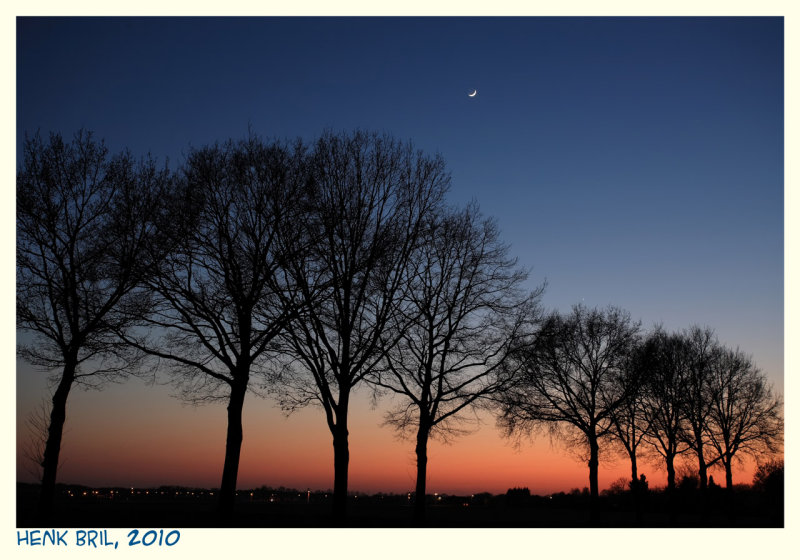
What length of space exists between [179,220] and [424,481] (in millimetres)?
15319

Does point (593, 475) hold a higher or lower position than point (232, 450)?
lower

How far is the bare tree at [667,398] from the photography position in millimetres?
43125

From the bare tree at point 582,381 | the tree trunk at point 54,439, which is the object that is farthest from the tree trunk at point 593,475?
the tree trunk at point 54,439

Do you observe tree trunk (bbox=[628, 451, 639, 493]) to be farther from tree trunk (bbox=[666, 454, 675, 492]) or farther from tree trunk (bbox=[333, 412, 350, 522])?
tree trunk (bbox=[333, 412, 350, 522])

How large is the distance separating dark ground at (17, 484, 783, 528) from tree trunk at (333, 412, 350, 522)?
0.53 m

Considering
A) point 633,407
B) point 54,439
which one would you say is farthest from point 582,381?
point 54,439

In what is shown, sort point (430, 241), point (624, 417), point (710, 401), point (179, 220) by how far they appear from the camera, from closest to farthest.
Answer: point (179, 220) → point (430, 241) → point (624, 417) → point (710, 401)

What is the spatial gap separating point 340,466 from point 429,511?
20.9 m

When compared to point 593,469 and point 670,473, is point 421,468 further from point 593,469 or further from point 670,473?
point 670,473

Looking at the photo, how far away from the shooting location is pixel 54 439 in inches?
862

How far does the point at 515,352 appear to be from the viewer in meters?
29.9

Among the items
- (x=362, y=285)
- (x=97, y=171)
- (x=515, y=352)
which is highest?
(x=97, y=171)
